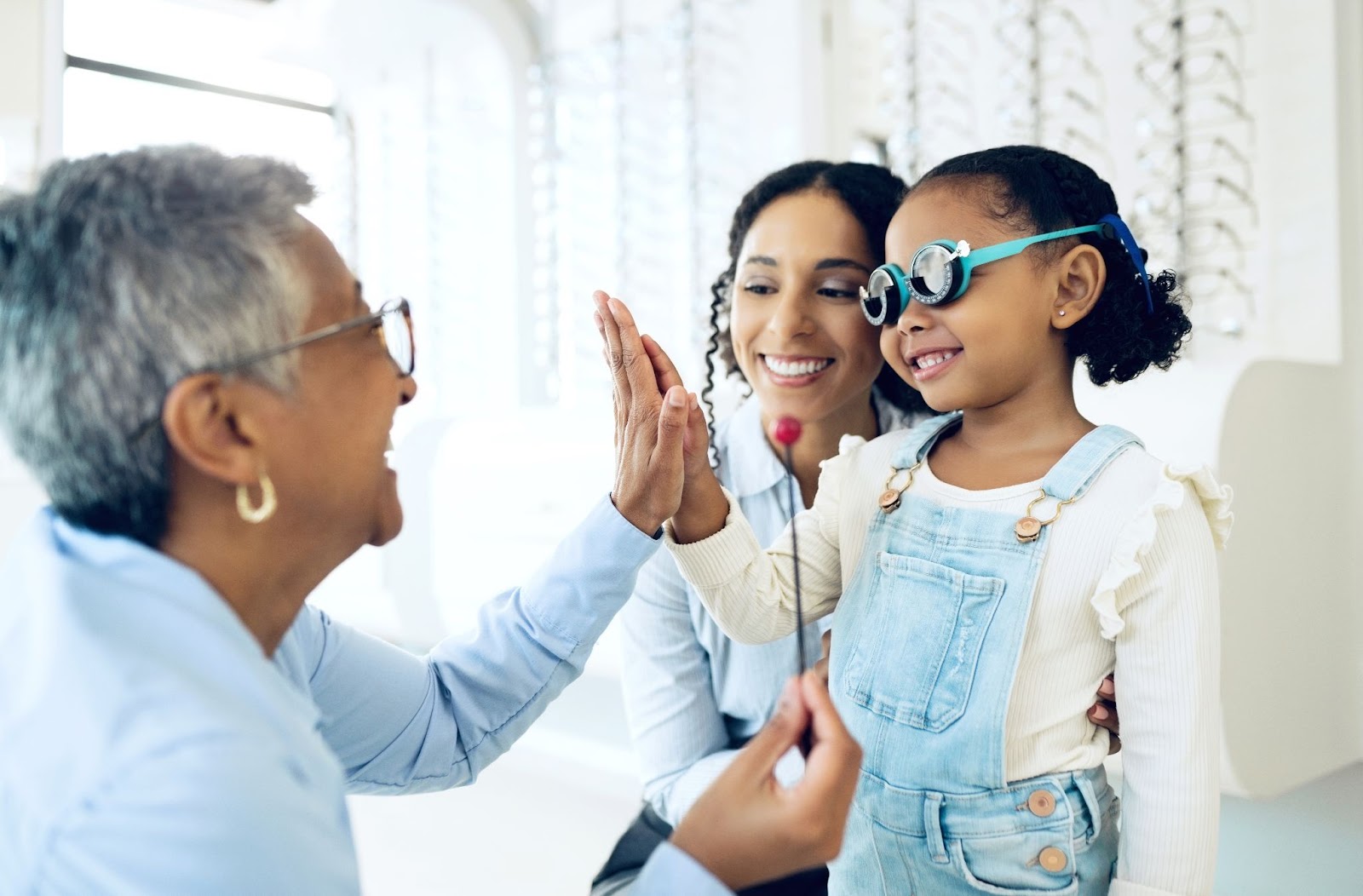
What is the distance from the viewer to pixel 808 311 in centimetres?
142

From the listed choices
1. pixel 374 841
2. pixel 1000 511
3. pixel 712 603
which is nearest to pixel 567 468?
pixel 374 841

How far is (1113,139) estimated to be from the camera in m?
2.18

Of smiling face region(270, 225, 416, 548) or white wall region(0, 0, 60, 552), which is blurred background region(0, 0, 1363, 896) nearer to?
white wall region(0, 0, 60, 552)

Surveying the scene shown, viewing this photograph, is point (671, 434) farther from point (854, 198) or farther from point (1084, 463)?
point (854, 198)

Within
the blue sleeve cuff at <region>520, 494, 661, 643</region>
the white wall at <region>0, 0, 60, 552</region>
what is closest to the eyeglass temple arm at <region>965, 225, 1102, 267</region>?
the blue sleeve cuff at <region>520, 494, 661, 643</region>

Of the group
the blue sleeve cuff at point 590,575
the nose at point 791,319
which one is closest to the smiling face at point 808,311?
the nose at point 791,319

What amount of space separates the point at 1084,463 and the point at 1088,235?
0.82ft

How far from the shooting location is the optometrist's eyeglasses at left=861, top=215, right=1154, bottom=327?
3.58ft

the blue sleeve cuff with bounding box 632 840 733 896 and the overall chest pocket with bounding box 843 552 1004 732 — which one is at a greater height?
the overall chest pocket with bounding box 843 552 1004 732


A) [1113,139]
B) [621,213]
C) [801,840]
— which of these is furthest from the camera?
[621,213]

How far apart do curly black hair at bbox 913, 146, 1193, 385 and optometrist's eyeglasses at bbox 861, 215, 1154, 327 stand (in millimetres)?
12

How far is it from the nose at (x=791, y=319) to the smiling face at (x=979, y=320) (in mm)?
248

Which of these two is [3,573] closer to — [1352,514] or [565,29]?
[1352,514]

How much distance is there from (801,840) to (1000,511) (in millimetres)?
453
